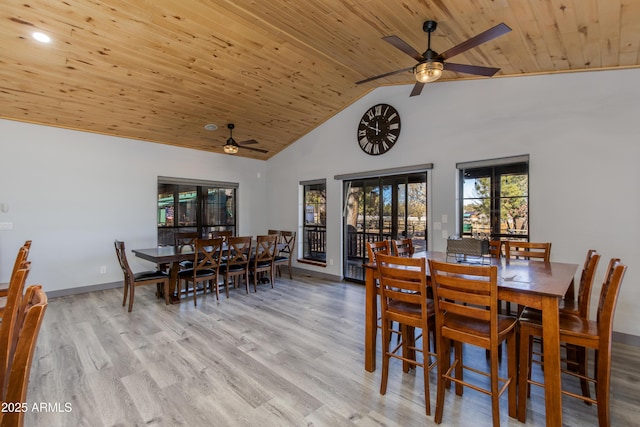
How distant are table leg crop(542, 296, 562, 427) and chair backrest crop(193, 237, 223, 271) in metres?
3.90

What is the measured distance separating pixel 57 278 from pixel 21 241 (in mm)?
720

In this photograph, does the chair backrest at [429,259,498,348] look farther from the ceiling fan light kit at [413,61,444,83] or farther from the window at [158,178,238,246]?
the window at [158,178,238,246]

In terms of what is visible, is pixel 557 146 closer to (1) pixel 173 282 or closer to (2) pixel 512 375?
(2) pixel 512 375

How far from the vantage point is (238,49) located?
3.62 meters

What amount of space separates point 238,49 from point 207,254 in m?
2.77

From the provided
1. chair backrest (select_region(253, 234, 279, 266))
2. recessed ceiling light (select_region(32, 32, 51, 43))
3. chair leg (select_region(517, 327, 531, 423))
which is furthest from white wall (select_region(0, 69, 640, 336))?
chair leg (select_region(517, 327, 531, 423))

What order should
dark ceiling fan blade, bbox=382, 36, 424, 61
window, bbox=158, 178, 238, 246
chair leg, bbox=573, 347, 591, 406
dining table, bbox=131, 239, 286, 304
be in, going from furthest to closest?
window, bbox=158, 178, 238, 246 → dining table, bbox=131, 239, 286, 304 → dark ceiling fan blade, bbox=382, 36, 424, 61 → chair leg, bbox=573, 347, 591, 406

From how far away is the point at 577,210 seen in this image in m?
3.43

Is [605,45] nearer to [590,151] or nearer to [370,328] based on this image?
[590,151]

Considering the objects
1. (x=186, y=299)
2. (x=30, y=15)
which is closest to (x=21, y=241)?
(x=186, y=299)

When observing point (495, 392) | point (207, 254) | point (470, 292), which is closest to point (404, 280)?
point (470, 292)

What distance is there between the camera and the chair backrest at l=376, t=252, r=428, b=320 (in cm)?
200

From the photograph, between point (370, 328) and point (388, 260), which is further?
point (370, 328)

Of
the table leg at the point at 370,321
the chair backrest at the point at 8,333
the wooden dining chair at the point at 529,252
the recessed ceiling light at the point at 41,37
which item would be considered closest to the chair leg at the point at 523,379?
the table leg at the point at 370,321
